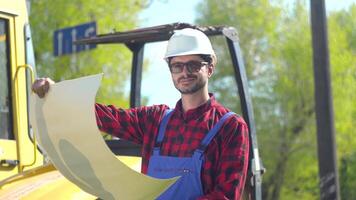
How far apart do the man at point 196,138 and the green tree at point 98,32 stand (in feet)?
48.3

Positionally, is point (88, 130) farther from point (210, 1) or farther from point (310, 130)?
point (210, 1)

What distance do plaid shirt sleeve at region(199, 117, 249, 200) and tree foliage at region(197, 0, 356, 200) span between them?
15574 millimetres

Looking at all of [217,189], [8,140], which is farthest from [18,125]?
[217,189]

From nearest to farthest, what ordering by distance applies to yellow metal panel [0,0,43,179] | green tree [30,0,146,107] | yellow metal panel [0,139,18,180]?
yellow metal panel [0,139,18,180] < yellow metal panel [0,0,43,179] < green tree [30,0,146,107]

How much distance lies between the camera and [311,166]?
2105cm

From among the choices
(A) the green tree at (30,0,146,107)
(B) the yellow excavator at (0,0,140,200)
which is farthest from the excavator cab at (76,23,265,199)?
(A) the green tree at (30,0,146,107)

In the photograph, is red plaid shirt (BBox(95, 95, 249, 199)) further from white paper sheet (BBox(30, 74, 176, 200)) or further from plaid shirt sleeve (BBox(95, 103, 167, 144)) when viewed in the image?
white paper sheet (BBox(30, 74, 176, 200))

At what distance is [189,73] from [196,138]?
251 millimetres

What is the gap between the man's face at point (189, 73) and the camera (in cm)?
311

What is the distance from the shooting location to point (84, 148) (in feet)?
9.51

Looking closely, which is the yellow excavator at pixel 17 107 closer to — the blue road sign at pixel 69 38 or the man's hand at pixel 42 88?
the man's hand at pixel 42 88

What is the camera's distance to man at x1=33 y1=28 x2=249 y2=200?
3.04m

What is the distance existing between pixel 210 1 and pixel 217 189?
22.0m

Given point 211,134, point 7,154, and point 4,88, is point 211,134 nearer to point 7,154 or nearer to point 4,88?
point 7,154
